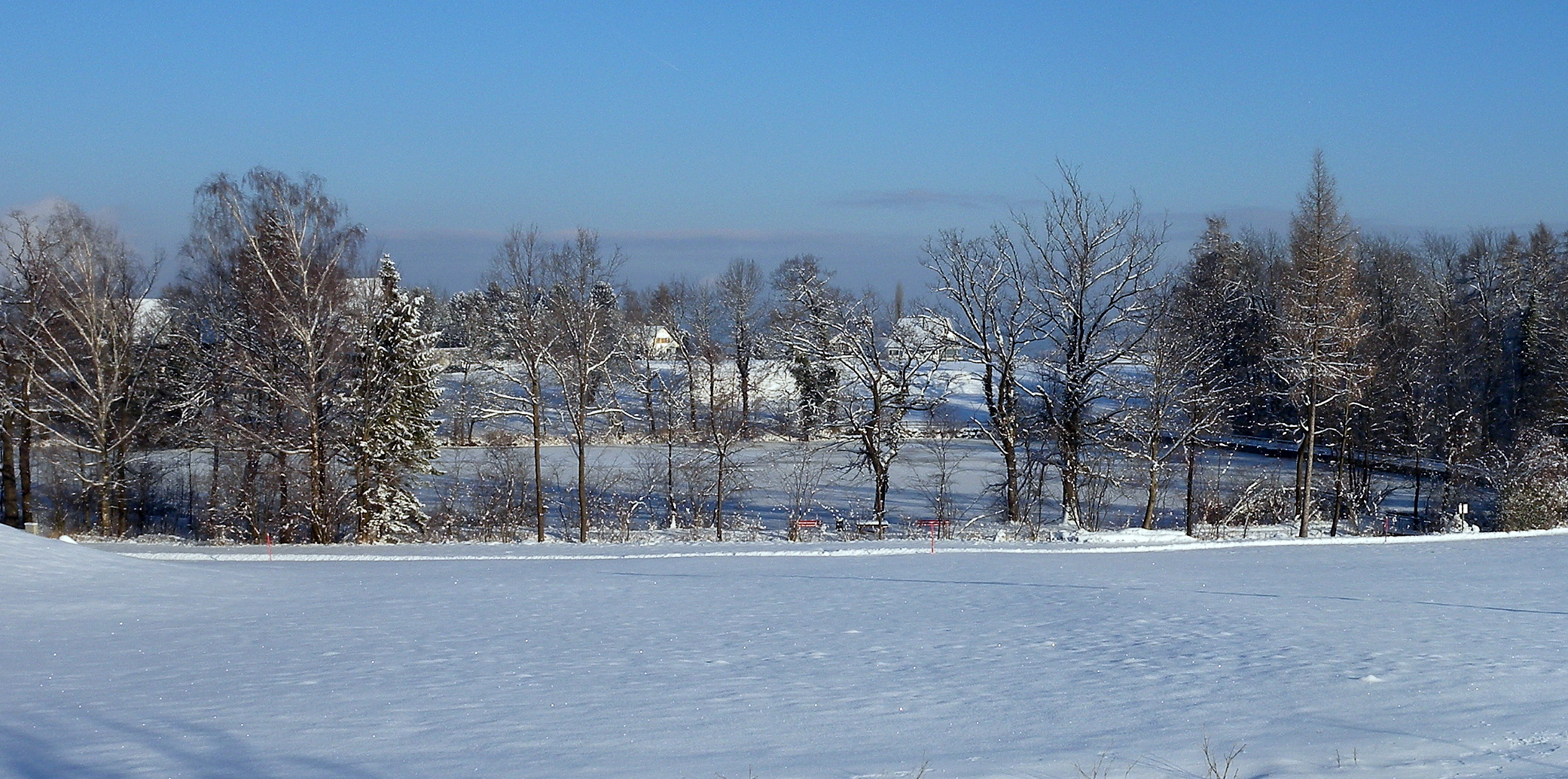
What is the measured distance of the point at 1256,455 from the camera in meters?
50.6

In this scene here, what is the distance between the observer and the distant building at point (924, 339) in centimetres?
2892

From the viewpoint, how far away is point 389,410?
27516 millimetres

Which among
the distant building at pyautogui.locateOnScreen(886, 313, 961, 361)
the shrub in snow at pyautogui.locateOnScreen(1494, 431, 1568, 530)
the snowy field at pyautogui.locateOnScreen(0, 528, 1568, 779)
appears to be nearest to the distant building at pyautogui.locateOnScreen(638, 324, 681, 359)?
the distant building at pyautogui.locateOnScreen(886, 313, 961, 361)

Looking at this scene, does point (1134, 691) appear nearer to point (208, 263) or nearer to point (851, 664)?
point (851, 664)

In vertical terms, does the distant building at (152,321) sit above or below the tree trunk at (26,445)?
above

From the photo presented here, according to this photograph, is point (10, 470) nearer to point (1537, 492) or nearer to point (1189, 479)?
point (1189, 479)

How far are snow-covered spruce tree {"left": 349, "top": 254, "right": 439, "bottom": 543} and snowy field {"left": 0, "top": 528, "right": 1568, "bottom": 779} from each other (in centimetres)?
914

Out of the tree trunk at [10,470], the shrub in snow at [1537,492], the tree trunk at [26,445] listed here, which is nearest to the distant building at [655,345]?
the tree trunk at [26,445]

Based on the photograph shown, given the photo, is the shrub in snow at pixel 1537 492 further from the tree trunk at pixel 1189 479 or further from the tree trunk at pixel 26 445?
the tree trunk at pixel 26 445

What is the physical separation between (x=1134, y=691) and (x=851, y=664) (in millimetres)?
2689

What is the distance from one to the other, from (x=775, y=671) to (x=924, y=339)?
20647mm

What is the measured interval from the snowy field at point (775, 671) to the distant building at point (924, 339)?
11867 mm

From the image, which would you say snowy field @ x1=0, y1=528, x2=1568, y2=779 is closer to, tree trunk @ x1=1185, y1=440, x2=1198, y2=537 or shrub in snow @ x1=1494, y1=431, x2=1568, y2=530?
tree trunk @ x1=1185, y1=440, x2=1198, y2=537

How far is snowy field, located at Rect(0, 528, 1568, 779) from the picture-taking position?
7.22 m
